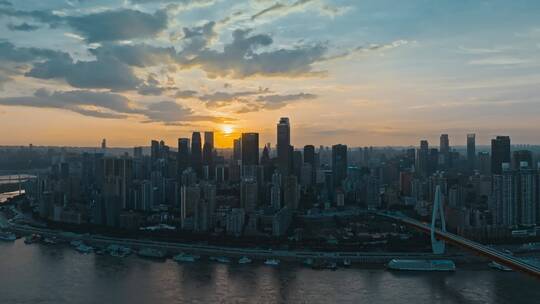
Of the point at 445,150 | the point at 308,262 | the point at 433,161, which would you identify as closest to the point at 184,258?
the point at 308,262

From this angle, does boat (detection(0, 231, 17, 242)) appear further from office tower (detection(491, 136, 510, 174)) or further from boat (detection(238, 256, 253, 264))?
office tower (detection(491, 136, 510, 174))

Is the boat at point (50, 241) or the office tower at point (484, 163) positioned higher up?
the office tower at point (484, 163)

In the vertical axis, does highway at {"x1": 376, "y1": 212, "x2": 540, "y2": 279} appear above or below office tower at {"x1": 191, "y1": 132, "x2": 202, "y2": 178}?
below

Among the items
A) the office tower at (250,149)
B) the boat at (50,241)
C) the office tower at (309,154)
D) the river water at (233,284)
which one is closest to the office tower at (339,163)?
the office tower at (309,154)

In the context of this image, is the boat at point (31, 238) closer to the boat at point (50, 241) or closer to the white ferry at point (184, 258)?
the boat at point (50, 241)

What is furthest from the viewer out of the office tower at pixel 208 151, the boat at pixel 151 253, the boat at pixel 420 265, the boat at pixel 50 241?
the office tower at pixel 208 151

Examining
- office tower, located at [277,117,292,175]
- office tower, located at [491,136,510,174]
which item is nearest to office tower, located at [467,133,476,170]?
office tower, located at [491,136,510,174]

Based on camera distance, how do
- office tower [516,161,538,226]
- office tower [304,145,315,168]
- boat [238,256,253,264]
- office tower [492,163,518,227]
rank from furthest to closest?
office tower [304,145,315,168]
office tower [516,161,538,226]
office tower [492,163,518,227]
boat [238,256,253,264]
